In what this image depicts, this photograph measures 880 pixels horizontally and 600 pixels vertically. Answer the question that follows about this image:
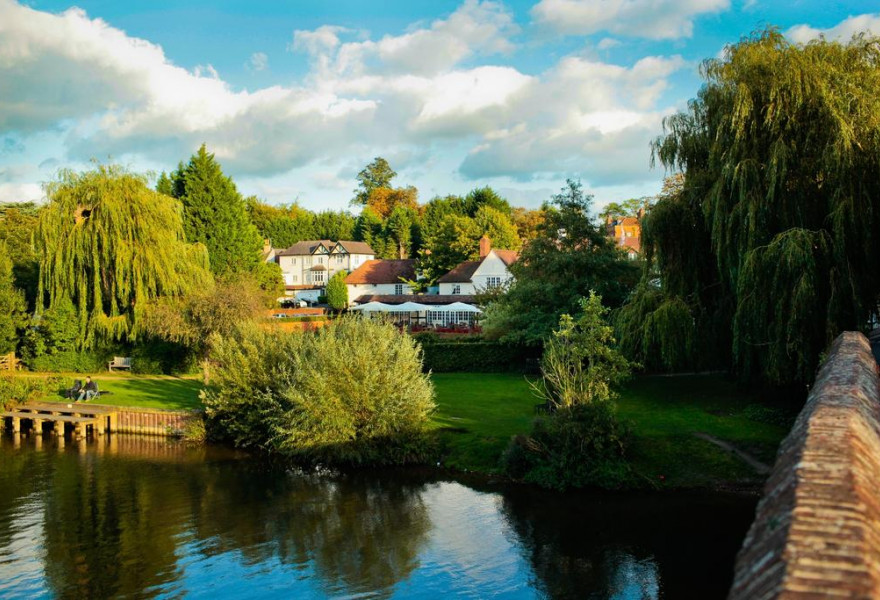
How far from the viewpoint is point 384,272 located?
81.1 m

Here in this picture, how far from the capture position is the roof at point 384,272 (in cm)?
8031

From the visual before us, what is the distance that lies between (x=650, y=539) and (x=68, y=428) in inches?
985

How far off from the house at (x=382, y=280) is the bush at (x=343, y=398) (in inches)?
2083

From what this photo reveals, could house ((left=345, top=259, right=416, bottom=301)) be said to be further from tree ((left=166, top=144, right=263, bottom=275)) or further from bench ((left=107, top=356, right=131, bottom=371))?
bench ((left=107, top=356, right=131, bottom=371))

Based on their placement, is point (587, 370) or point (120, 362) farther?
point (120, 362)

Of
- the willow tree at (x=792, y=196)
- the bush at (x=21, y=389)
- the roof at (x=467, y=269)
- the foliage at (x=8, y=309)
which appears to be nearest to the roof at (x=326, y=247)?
the roof at (x=467, y=269)

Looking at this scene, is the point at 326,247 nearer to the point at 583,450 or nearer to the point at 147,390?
the point at 147,390

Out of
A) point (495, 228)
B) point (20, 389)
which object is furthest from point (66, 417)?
point (495, 228)

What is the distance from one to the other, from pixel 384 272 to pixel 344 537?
64.2 meters

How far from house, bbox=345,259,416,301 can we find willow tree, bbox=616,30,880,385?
57.5 m

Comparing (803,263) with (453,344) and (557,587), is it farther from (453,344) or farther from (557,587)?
(453,344)

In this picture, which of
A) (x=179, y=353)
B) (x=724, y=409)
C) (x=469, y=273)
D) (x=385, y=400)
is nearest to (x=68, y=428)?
(x=179, y=353)

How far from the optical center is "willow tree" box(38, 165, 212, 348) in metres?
37.3

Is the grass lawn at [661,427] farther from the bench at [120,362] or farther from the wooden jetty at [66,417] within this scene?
the bench at [120,362]
